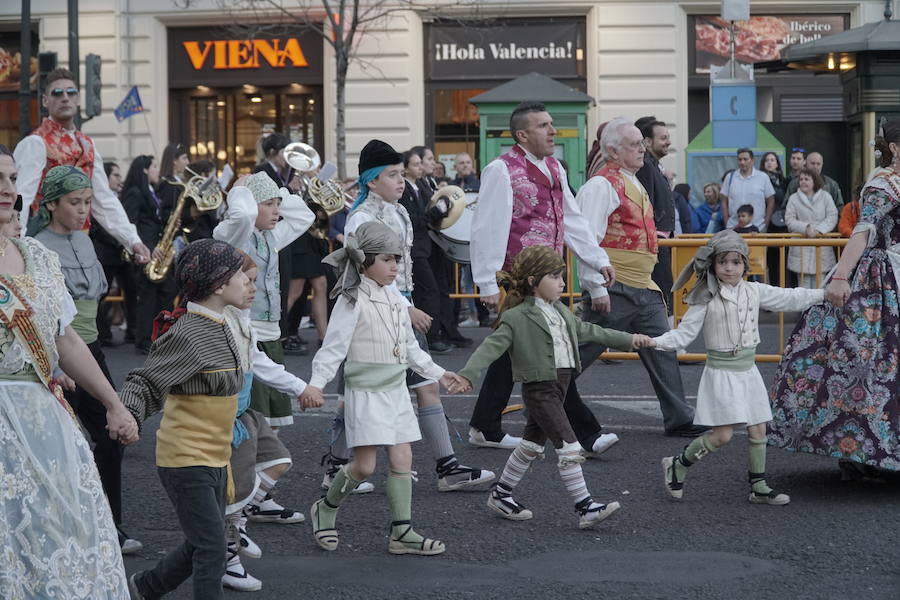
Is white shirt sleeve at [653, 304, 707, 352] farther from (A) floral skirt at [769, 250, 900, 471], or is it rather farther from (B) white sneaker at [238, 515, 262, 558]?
(B) white sneaker at [238, 515, 262, 558]

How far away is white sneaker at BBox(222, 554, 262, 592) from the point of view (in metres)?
5.46

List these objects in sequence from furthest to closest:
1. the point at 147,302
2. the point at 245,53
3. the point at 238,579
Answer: the point at 245,53 → the point at 147,302 → the point at 238,579

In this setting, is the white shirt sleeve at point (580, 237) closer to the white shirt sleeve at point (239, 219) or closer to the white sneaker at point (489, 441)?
the white sneaker at point (489, 441)

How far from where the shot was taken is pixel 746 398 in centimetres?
676

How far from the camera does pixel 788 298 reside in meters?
6.85

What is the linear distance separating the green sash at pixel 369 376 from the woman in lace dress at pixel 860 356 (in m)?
2.16

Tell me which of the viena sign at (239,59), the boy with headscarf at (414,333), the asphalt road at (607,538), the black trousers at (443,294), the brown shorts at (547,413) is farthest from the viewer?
the viena sign at (239,59)

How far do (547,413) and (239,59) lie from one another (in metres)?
18.4

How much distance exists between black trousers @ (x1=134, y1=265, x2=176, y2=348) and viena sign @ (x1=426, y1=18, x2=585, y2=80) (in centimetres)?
1034

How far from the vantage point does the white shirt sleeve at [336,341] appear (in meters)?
5.82

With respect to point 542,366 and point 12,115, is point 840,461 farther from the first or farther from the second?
point 12,115

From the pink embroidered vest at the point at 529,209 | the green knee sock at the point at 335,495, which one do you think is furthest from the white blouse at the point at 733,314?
the green knee sock at the point at 335,495

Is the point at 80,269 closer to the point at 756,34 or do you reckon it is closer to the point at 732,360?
the point at 732,360

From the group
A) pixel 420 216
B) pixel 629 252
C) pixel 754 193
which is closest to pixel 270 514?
pixel 629 252
